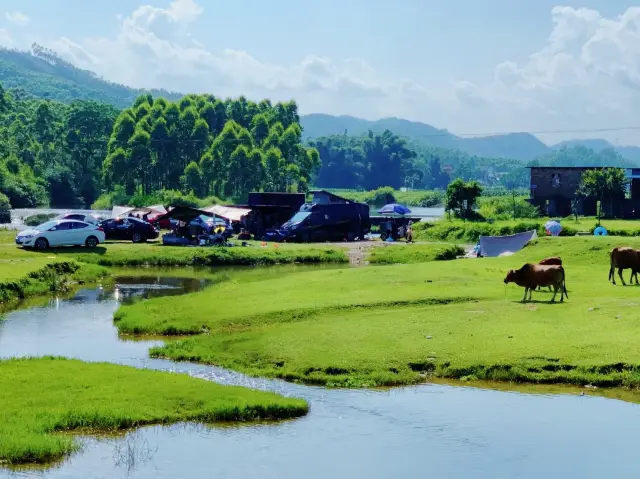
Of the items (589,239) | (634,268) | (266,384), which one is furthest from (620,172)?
(266,384)

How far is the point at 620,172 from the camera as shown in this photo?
96.8 metres

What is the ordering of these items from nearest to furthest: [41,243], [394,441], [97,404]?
1. [394,441]
2. [97,404]
3. [41,243]

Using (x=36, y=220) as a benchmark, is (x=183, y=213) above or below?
above

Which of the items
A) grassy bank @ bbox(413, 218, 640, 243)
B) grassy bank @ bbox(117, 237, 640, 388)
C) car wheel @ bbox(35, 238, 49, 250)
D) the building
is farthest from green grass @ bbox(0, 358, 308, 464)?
the building

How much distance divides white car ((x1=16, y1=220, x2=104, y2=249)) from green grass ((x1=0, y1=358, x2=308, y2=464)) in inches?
1273

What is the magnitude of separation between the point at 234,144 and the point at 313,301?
107069mm

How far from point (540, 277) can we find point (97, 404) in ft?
54.2

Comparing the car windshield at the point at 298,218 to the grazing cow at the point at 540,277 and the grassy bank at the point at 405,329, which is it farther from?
the grazing cow at the point at 540,277

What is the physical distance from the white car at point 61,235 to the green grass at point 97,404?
106ft

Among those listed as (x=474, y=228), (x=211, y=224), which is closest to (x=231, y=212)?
(x=211, y=224)

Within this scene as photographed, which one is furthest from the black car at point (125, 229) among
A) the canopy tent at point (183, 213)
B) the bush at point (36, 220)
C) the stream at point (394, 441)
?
the stream at point (394, 441)

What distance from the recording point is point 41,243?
55125 millimetres

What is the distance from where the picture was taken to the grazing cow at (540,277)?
3156cm

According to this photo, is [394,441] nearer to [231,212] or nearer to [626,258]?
[626,258]
